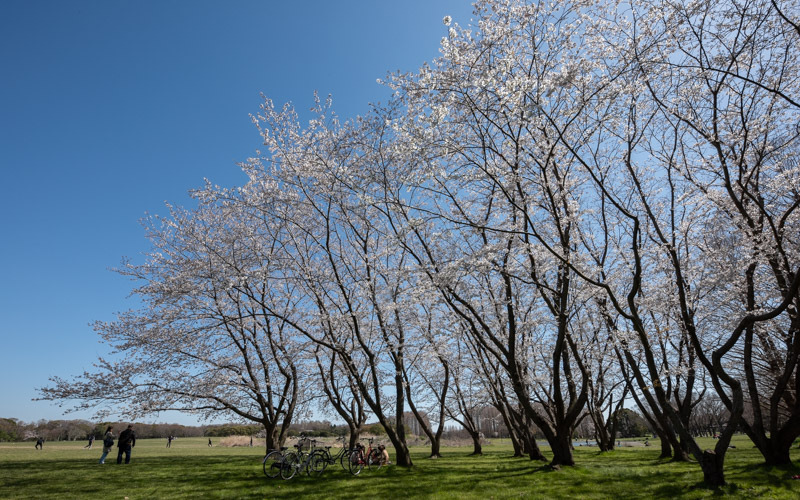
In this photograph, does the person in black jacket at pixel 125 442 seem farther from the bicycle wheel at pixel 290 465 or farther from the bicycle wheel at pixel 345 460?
the bicycle wheel at pixel 345 460

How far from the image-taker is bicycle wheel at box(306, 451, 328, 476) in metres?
12.4

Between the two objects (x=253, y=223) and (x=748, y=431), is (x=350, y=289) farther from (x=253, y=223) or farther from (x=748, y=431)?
(x=748, y=431)

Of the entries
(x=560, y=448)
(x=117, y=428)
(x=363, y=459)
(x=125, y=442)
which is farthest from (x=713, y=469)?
(x=117, y=428)

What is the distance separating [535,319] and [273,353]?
10390mm

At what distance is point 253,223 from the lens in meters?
17.0

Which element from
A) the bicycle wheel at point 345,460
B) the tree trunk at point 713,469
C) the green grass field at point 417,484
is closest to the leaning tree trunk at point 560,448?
the green grass field at point 417,484

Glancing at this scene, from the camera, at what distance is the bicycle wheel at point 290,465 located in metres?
11.5

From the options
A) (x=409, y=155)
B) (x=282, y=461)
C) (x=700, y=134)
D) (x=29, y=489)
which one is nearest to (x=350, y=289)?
(x=282, y=461)

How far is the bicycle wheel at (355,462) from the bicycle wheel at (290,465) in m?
1.63

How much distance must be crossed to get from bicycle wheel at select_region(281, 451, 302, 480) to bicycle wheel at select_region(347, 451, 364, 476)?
1.63 meters

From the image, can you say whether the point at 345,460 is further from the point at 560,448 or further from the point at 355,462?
the point at 560,448

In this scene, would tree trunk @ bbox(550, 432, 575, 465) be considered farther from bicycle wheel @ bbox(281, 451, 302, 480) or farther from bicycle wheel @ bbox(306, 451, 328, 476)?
bicycle wheel @ bbox(281, 451, 302, 480)

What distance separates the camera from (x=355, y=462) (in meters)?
12.9

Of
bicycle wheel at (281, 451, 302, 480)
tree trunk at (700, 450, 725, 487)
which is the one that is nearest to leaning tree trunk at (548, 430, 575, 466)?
tree trunk at (700, 450, 725, 487)
